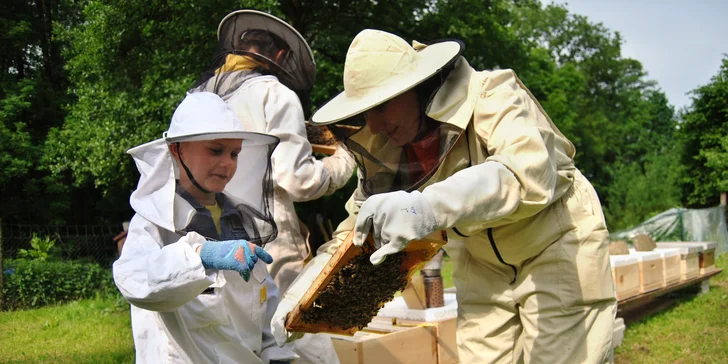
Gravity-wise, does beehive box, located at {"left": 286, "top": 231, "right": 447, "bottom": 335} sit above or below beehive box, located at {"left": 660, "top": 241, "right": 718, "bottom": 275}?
above

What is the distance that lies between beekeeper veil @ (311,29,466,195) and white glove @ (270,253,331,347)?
42 cm

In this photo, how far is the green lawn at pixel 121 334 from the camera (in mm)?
5809

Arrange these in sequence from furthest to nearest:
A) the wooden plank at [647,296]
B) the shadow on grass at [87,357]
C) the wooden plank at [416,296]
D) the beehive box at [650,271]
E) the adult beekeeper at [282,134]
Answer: the beehive box at [650,271]
the wooden plank at [647,296]
the shadow on grass at [87,357]
the wooden plank at [416,296]
the adult beekeeper at [282,134]

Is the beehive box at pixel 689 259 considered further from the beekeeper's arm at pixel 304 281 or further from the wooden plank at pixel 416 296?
the beekeeper's arm at pixel 304 281

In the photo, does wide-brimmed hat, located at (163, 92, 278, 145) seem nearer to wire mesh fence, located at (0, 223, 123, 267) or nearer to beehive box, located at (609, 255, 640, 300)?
beehive box, located at (609, 255, 640, 300)

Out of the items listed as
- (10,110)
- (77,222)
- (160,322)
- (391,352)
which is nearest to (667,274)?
(391,352)

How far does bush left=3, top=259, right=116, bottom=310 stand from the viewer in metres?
8.84

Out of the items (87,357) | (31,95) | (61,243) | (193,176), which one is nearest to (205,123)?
(193,176)

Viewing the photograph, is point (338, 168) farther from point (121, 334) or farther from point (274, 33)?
point (121, 334)

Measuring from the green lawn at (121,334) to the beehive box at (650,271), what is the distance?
505mm

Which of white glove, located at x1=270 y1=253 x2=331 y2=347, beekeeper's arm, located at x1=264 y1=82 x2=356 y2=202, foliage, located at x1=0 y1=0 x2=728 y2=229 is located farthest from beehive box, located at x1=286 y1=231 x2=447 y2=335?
foliage, located at x1=0 y1=0 x2=728 y2=229

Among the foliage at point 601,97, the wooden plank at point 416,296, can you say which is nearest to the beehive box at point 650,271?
the wooden plank at point 416,296

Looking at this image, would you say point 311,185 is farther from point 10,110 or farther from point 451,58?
point 10,110

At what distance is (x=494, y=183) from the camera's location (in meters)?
2.00
